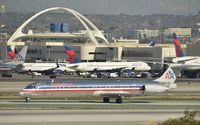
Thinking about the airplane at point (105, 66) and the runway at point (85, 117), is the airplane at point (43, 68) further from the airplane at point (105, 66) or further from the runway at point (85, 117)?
the runway at point (85, 117)

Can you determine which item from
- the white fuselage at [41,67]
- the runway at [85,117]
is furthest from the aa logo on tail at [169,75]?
the white fuselage at [41,67]

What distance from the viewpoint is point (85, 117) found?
66.0 meters

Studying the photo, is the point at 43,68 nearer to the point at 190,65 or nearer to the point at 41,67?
the point at 41,67

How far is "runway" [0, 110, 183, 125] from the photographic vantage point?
202 feet

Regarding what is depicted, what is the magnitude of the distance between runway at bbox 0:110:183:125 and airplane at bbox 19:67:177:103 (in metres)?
13.5

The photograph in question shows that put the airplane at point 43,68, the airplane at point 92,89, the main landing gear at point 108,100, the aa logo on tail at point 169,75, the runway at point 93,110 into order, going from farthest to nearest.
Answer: the airplane at point 43,68
the aa logo on tail at point 169,75
the main landing gear at point 108,100
the airplane at point 92,89
the runway at point 93,110

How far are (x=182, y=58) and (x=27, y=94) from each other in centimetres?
10610

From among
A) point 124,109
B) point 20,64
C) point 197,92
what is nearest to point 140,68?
point 20,64

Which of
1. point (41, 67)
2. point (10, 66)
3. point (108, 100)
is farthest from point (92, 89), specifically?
point (41, 67)

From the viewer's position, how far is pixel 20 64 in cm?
17238

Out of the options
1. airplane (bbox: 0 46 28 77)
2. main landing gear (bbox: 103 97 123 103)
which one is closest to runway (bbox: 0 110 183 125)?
main landing gear (bbox: 103 97 123 103)

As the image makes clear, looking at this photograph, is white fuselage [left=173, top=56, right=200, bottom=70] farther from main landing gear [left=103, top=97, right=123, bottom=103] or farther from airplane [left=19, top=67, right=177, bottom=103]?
main landing gear [left=103, top=97, right=123, bottom=103]

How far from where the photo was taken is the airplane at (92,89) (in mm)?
85312

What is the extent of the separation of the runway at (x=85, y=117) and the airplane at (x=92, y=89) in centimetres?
1350
